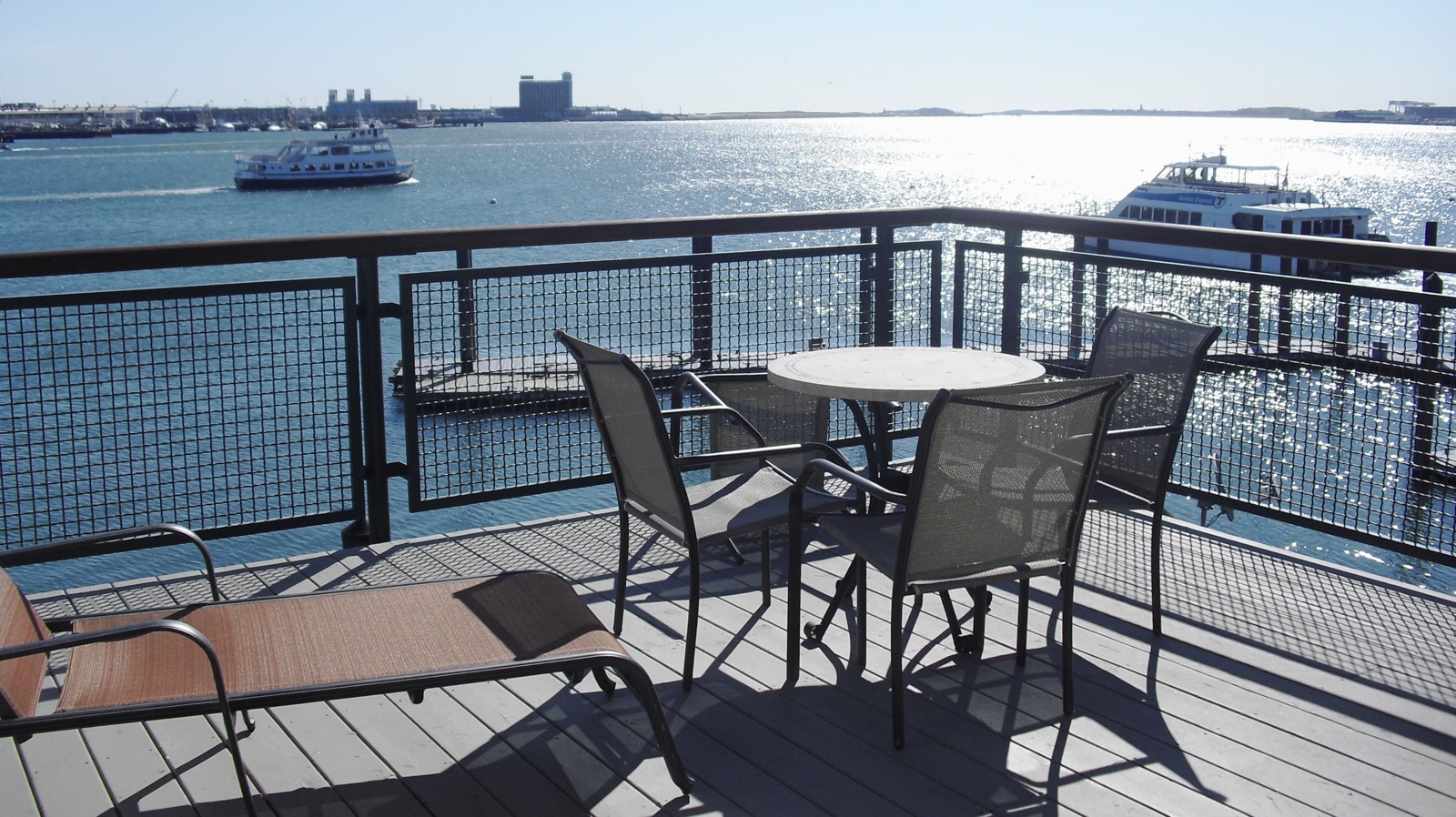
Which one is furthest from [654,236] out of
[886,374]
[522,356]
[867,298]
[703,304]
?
[886,374]

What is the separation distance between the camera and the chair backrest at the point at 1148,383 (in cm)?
355

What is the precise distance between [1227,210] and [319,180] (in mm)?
46765

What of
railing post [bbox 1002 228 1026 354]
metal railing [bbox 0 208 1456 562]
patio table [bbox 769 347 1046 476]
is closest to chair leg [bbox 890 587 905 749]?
patio table [bbox 769 347 1046 476]

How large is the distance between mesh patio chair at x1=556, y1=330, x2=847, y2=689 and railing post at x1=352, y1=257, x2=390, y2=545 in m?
1.16

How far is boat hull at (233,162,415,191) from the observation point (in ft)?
214

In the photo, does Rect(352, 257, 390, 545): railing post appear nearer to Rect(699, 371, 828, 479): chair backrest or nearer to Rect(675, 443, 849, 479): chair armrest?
Rect(699, 371, 828, 479): chair backrest

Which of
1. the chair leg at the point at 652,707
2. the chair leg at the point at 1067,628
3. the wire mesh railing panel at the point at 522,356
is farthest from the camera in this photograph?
the wire mesh railing panel at the point at 522,356

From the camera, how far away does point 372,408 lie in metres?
4.50

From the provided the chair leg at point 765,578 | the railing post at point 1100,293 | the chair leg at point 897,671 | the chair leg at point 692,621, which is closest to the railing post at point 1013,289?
the railing post at point 1100,293

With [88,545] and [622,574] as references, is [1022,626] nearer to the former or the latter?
[622,574]

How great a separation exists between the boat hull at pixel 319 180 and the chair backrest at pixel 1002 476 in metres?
67.7

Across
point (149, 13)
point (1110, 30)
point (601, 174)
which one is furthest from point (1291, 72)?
point (149, 13)

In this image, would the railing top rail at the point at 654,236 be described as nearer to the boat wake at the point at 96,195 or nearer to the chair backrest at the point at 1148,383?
the chair backrest at the point at 1148,383

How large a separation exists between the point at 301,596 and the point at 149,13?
8790 centimetres
